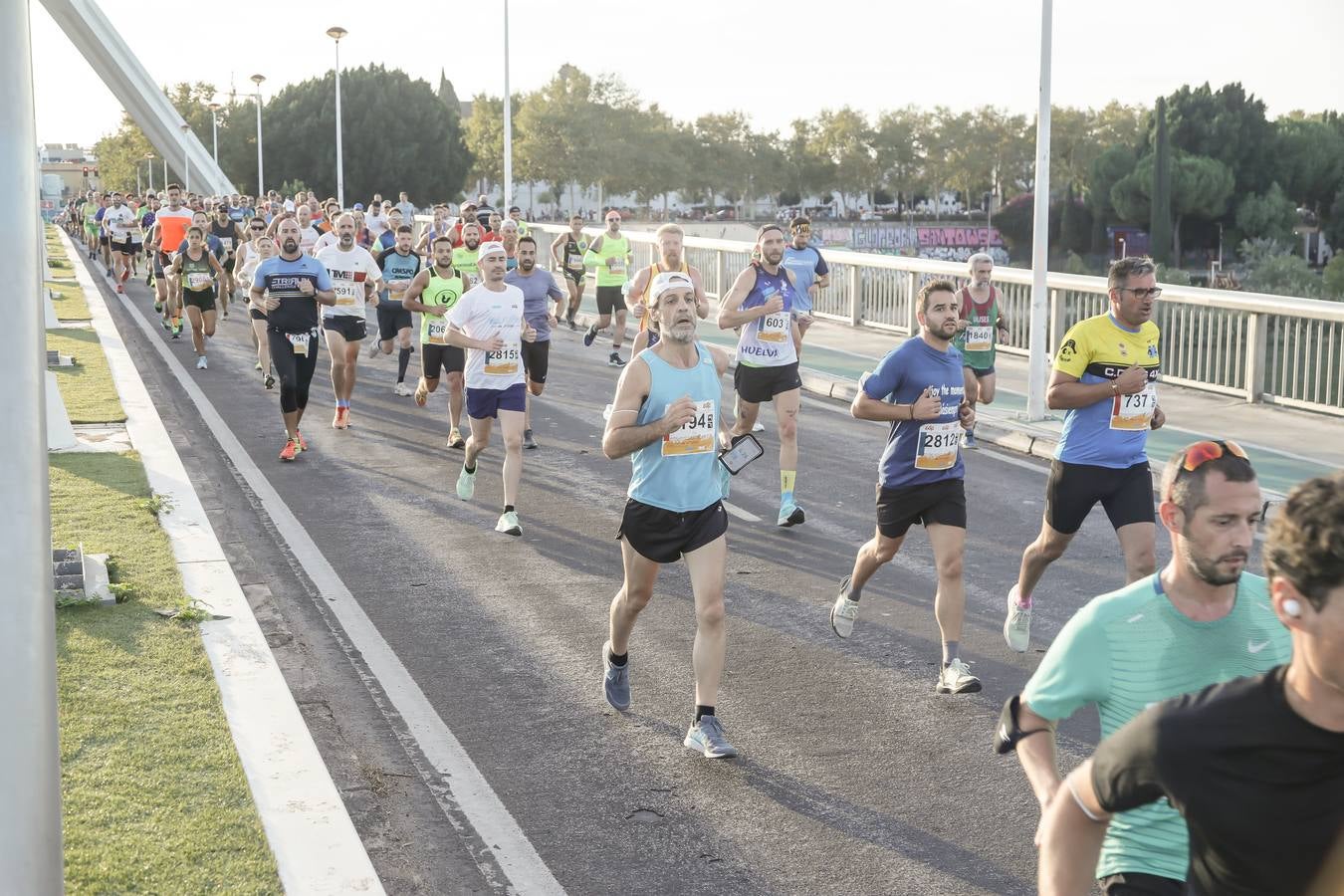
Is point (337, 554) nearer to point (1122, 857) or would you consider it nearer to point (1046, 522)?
point (1046, 522)

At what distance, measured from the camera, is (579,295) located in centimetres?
2736

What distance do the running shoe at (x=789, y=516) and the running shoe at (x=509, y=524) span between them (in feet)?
6.01

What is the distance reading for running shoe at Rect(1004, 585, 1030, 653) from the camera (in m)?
8.23

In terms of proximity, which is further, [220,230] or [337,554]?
[220,230]

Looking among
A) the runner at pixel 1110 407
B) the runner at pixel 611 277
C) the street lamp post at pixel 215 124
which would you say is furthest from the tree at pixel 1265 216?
the runner at pixel 1110 407

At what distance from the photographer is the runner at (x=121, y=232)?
119 feet

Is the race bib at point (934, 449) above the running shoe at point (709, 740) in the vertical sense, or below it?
above

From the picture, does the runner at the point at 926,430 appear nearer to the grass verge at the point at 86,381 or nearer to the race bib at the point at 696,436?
the race bib at the point at 696,436

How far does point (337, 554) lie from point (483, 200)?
1187 inches

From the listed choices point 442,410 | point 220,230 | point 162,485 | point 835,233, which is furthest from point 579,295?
point 835,233

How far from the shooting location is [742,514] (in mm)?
11992

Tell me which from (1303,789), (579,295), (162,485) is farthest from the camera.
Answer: (579,295)

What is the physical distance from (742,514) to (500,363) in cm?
208

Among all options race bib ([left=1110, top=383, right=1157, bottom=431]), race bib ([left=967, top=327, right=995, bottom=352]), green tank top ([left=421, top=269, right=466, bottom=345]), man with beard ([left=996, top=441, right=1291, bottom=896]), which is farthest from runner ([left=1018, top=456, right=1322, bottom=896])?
green tank top ([left=421, top=269, right=466, bottom=345])
